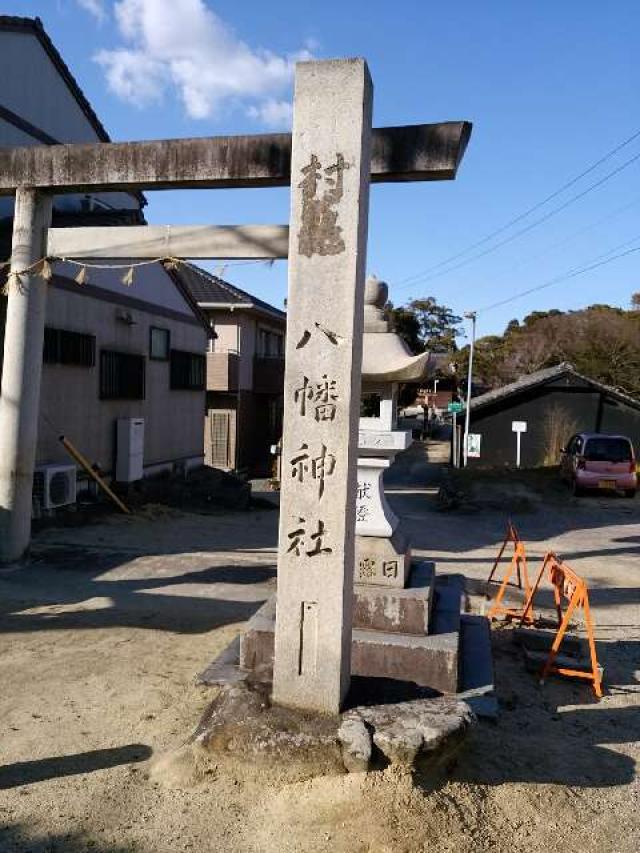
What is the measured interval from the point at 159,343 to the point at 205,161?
10550mm

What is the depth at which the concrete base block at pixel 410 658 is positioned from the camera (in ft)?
16.7

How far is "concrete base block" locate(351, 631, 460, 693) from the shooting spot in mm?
5086

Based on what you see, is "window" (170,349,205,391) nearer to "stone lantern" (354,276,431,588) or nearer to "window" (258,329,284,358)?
"window" (258,329,284,358)

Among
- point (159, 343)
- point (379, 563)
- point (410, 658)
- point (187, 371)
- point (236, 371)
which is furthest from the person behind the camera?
point (236, 371)

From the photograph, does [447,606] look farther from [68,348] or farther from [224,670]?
[68,348]

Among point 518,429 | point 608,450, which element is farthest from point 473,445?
point 608,450

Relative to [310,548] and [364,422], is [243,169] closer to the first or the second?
[364,422]

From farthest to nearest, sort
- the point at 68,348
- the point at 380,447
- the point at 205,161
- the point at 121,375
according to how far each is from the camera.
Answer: the point at 121,375, the point at 68,348, the point at 205,161, the point at 380,447

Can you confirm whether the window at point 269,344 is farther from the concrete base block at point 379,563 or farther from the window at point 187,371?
the concrete base block at point 379,563

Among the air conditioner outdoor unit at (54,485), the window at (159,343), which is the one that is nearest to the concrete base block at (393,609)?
the air conditioner outdoor unit at (54,485)

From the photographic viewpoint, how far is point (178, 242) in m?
7.87

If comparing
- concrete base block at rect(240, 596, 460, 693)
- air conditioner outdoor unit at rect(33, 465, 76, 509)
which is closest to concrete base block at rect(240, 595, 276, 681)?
concrete base block at rect(240, 596, 460, 693)

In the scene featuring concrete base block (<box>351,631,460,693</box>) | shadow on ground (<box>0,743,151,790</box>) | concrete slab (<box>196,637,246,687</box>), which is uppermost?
Answer: concrete base block (<box>351,631,460,693</box>)

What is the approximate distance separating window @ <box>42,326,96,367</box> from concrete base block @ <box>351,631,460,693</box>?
915cm
